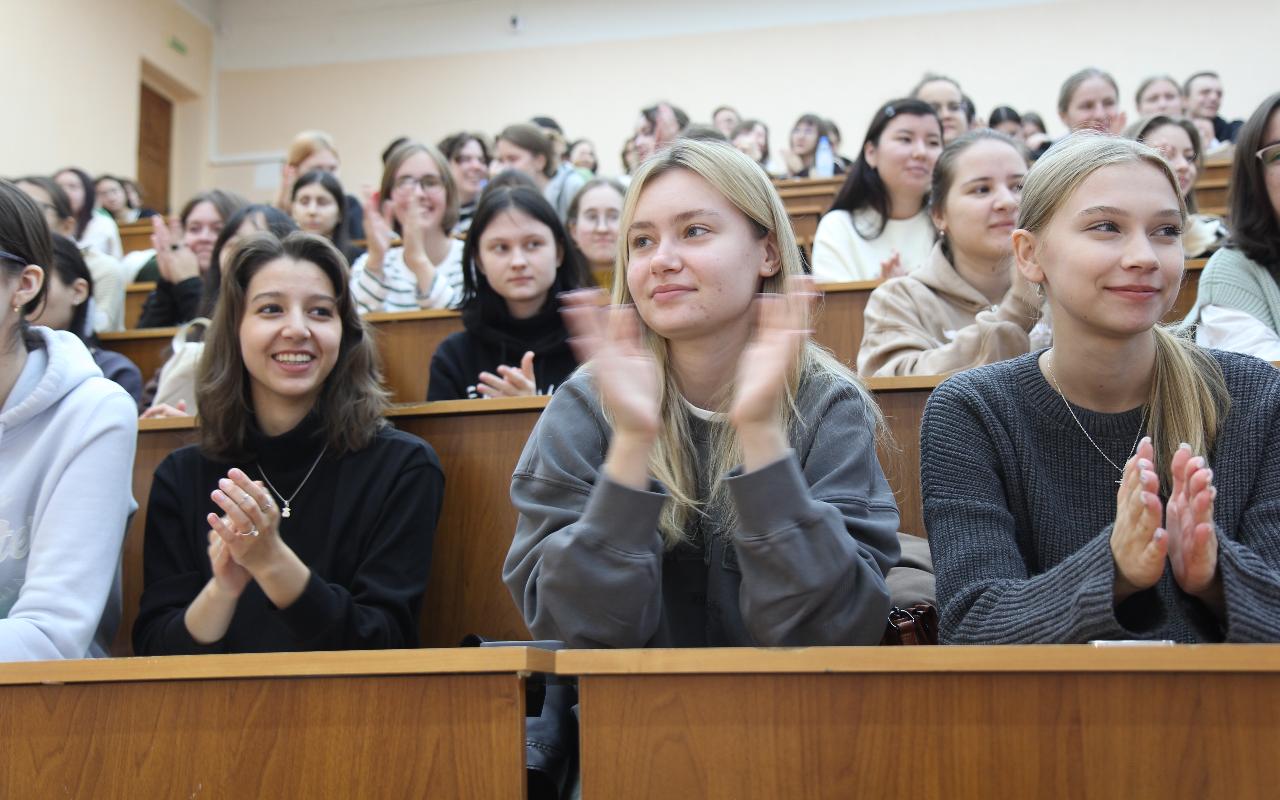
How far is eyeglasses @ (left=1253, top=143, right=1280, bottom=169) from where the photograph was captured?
165cm

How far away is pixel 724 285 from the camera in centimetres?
118

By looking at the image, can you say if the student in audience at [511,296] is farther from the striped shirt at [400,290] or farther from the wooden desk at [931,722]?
the wooden desk at [931,722]

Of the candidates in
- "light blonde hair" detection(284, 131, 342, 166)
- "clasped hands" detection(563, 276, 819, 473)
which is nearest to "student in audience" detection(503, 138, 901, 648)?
"clasped hands" detection(563, 276, 819, 473)

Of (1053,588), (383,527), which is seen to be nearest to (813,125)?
(383,527)

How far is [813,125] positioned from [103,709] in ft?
14.2

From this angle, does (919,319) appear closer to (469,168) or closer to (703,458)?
(703,458)

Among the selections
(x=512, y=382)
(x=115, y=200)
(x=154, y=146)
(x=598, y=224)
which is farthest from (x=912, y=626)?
(x=154, y=146)

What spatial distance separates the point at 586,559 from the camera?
0.99 meters

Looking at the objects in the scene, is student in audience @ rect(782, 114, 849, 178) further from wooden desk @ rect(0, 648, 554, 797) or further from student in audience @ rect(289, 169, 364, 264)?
wooden desk @ rect(0, 648, 554, 797)

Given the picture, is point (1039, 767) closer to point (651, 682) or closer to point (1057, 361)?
point (651, 682)

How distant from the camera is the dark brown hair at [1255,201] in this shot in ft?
5.52

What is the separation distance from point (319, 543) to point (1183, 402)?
100 centimetres

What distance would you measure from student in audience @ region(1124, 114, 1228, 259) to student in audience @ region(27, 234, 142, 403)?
2.01 metres

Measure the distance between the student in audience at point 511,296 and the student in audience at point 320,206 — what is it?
2.88 ft
